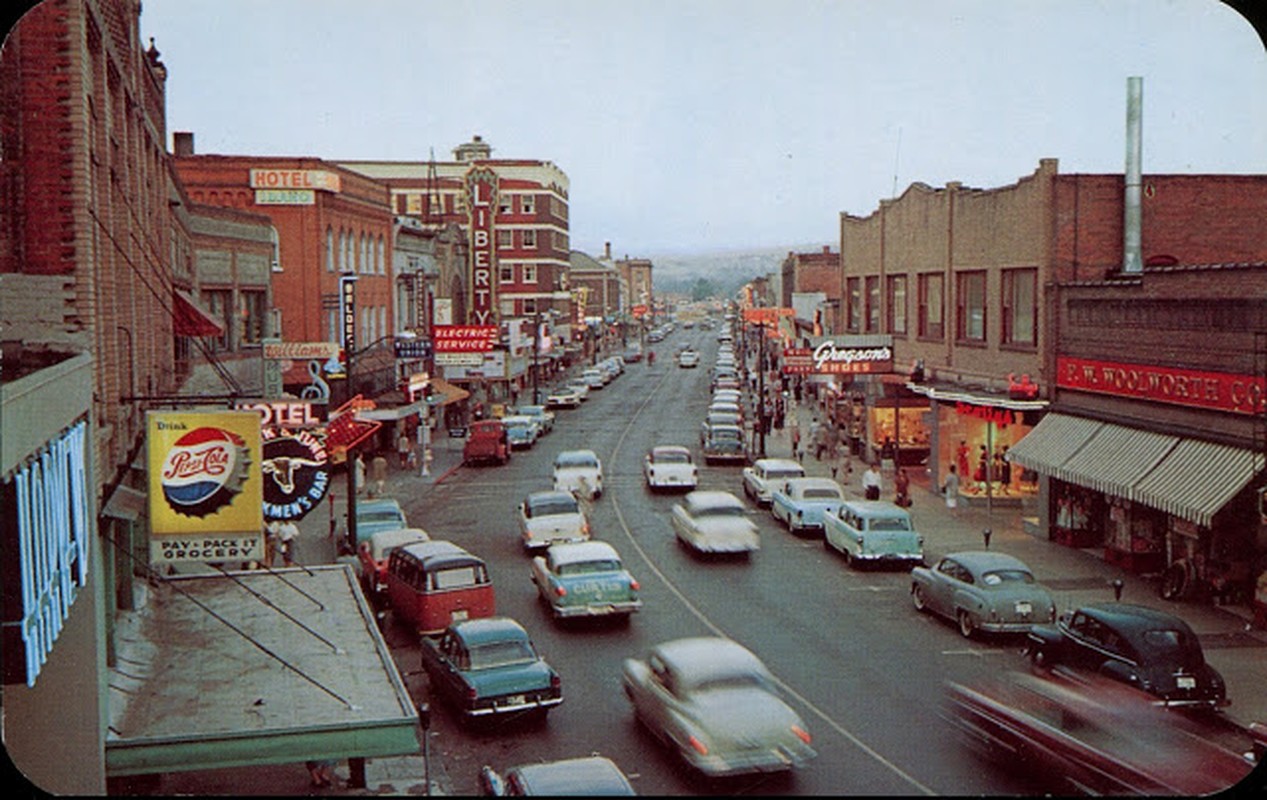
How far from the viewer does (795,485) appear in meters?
36.4

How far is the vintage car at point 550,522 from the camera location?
3259 cm

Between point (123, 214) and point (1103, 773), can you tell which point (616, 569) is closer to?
point (123, 214)

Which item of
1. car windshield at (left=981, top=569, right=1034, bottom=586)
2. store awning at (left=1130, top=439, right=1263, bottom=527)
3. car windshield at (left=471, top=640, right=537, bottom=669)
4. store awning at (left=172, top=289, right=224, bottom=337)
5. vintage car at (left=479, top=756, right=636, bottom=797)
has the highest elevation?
store awning at (left=172, top=289, right=224, bottom=337)

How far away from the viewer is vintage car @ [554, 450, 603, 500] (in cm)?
4241

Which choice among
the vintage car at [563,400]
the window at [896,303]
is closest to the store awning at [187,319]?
the window at [896,303]

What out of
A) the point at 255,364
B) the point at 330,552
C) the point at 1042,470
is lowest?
the point at 330,552

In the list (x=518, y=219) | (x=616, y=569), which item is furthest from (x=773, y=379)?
(x=616, y=569)

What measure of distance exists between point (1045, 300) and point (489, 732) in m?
23.3

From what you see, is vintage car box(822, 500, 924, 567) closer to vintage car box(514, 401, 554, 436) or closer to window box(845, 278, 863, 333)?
window box(845, 278, 863, 333)

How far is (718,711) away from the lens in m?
15.9

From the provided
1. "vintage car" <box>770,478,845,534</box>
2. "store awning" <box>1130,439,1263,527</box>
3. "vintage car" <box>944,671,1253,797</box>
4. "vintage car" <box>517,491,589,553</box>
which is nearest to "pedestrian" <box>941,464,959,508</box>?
"vintage car" <box>770,478,845,534</box>

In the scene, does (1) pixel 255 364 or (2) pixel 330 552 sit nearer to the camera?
(2) pixel 330 552

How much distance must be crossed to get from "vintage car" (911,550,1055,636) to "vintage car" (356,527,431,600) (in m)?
11.0

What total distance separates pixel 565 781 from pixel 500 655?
6436mm
